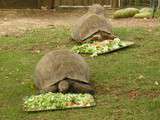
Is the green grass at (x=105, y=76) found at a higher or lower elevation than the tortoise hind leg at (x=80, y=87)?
lower

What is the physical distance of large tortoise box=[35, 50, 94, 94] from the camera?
5.58m

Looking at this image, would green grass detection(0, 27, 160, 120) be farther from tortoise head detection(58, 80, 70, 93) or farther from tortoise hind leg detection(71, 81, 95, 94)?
tortoise head detection(58, 80, 70, 93)

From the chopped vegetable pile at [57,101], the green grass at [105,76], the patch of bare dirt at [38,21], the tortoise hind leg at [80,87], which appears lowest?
the patch of bare dirt at [38,21]

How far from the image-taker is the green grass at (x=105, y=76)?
5.18m

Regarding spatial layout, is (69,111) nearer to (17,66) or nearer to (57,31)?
(17,66)

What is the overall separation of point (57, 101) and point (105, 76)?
4.64 ft

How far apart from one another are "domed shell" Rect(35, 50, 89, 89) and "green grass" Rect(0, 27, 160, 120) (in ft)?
0.94

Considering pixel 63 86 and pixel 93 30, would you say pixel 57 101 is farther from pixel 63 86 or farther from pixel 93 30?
pixel 93 30

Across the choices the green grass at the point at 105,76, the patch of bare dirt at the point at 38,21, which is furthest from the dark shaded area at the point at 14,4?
the green grass at the point at 105,76

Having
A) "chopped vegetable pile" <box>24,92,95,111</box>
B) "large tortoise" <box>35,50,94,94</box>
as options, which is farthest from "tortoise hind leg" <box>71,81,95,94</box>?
"chopped vegetable pile" <box>24,92,95,111</box>

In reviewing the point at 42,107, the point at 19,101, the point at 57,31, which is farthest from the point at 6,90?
the point at 57,31

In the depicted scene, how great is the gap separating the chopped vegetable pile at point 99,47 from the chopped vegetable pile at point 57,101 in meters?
2.62

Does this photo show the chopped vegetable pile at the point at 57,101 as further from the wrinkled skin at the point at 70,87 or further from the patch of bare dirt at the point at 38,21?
the patch of bare dirt at the point at 38,21

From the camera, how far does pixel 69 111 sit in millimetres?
5266
